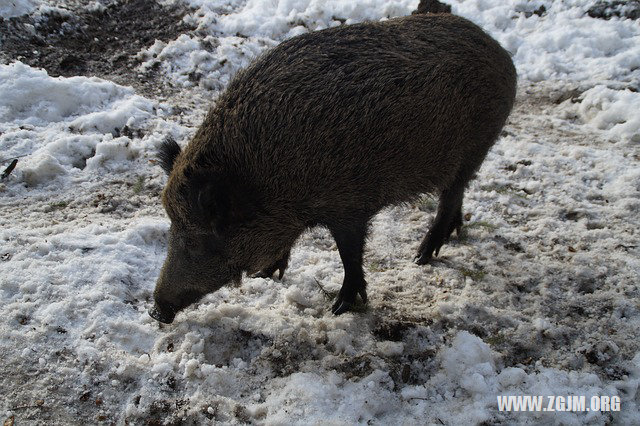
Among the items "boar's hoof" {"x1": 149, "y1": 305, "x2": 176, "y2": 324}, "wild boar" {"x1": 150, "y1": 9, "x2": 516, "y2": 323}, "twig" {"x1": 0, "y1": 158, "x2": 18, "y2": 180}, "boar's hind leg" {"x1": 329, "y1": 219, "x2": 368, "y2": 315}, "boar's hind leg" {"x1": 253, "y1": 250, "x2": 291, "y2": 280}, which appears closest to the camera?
"wild boar" {"x1": 150, "y1": 9, "x2": 516, "y2": 323}

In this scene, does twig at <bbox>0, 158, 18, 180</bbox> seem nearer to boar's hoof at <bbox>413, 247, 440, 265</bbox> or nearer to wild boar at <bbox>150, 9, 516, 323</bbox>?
wild boar at <bbox>150, 9, 516, 323</bbox>

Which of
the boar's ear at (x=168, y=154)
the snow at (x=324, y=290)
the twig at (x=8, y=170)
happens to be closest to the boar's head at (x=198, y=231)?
the boar's ear at (x=168, y=154)

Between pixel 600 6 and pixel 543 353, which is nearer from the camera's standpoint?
pixel 543 353

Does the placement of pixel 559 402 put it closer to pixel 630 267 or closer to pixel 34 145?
pixel 630 267

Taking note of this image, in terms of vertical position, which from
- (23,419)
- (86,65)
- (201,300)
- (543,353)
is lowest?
(543,353)

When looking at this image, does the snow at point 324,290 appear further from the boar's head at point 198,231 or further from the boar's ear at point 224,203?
the boar's ear at point 224,203

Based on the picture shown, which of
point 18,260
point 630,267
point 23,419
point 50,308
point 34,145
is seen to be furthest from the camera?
point 34,145

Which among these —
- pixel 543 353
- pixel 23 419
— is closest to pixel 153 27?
pixel 23 419

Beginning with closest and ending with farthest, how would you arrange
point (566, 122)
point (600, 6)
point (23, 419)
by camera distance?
point (23, 419) → point (566, 122) → point (600, 6)

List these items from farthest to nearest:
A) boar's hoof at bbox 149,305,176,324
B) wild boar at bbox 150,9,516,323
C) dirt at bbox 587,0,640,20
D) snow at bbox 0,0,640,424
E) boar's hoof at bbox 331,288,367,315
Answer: dirt at bbox 587,0,640,20, boar's hoof at bbox 331,288,367,315, boar's hoof at bbox 149,305,176,324, wild boar at bbox 150,9,516,323, snow at bbox 0,0,640,424

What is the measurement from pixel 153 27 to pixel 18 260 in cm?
427

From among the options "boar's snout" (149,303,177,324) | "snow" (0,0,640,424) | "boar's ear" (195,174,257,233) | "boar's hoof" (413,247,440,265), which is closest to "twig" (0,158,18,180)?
"snow" (0,0,640,424)

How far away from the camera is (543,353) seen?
281 cm

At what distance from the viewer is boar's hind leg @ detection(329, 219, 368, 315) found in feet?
9.87
